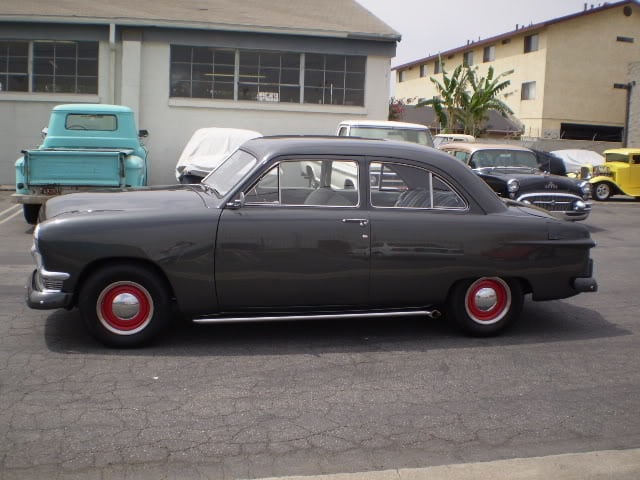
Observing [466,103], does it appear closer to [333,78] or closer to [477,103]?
[477,103]

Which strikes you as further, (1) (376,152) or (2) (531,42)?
(2) (531,42)

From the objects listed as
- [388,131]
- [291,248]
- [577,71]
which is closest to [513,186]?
[388,131]

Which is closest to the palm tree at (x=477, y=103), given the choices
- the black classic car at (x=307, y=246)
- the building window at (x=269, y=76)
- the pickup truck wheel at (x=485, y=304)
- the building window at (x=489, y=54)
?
the building window at (x=489, y=54)

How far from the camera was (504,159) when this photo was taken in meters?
14.8

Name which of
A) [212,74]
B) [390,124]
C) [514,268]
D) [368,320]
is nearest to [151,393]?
[368,320]

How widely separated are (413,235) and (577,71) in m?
35.2

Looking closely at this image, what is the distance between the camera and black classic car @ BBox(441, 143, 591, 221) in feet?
43.0

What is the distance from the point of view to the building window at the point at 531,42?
38.6 metres

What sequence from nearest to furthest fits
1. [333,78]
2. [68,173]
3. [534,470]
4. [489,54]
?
Result: [534,470] < [68,173] < [333,78] < [489,54]

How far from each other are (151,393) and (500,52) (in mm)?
40395

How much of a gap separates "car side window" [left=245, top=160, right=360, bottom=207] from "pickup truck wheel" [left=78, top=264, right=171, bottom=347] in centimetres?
98

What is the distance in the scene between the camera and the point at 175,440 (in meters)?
4.18

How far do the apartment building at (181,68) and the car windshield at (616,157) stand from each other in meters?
7.18

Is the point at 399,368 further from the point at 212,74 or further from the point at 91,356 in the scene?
the point at 212,74
